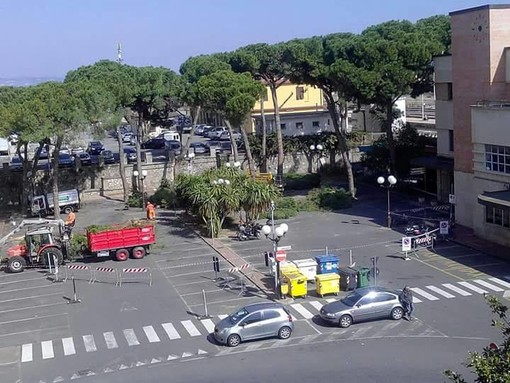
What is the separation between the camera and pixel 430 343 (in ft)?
76.7

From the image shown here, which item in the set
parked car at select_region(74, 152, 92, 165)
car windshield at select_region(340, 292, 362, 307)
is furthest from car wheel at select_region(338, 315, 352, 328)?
parked car at select_region(74, 152, 92, 165)

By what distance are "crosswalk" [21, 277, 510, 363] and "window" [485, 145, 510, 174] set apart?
956 cm

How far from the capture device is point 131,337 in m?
25.5

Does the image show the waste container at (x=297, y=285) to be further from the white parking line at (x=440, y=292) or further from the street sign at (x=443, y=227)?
the street sign at (x=443, y=227)

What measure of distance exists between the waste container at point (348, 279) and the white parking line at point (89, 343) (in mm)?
10129

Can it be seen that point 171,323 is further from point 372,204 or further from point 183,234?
point 372,204

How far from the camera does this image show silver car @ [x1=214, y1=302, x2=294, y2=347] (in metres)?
24.0

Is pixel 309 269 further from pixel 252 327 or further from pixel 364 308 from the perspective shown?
pixel 252 327

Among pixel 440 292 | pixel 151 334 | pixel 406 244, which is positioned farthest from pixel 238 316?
pixel 406 244

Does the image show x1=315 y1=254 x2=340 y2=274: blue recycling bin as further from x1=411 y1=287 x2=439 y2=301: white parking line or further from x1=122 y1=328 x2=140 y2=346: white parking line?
x1=122 y1=328 x2=140 y2=346: white parking line

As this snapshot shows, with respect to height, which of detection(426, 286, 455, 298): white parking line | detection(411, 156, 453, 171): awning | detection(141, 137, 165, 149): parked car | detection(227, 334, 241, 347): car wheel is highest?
detection(141, 137, 165, 149): parked car

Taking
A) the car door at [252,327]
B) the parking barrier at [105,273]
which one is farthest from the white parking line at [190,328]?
the parking barrier at [105,273]

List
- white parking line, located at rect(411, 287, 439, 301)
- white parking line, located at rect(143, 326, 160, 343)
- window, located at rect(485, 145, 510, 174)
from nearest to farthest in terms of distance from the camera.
Result: white parking line, located at rect(143, 326, 160, 343) < white parking line, located at rect(411, 287, 439, 301) < window, located at rect(485, 145, 510, 174)

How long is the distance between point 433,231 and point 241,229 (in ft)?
33.4
